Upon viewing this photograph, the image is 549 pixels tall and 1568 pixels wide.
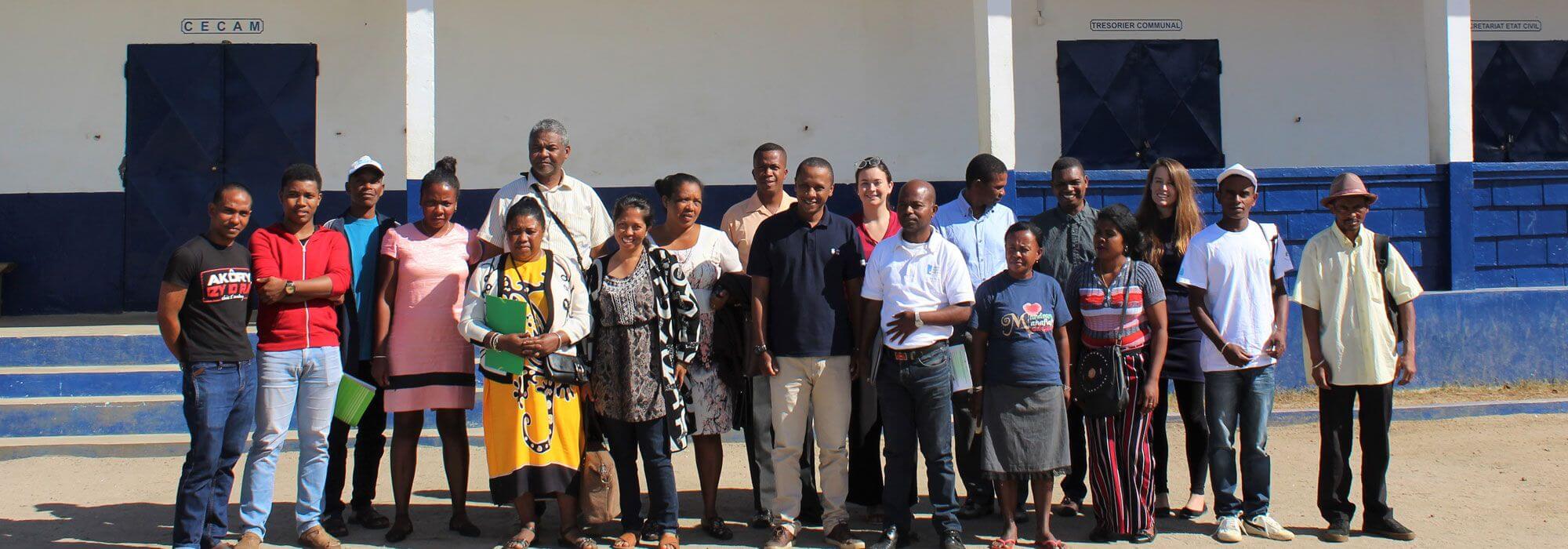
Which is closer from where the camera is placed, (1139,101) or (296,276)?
(296,276)

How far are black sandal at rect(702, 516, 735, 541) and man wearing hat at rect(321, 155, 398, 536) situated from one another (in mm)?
1426

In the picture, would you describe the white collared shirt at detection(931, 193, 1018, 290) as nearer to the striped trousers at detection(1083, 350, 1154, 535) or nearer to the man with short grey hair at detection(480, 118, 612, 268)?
the striped trousers at detection(1083, 350, 1154, 535)

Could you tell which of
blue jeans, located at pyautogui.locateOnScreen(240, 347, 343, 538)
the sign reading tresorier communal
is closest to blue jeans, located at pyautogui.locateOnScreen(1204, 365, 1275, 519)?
blue jeans, located at pyautogui.locateOnScreen(240, 347, 343, 538)

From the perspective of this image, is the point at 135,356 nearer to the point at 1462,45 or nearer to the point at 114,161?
the point at 114,161

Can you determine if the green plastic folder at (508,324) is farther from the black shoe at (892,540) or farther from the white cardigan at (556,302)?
the black shoe at (892,540)

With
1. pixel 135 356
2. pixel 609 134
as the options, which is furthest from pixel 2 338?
pixel 609 134

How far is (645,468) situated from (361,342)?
137 cm

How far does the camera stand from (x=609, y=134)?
910cm

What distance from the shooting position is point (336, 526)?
204 inches

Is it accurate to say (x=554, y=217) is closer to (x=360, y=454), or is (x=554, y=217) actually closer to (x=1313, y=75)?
(x=360, y=454)

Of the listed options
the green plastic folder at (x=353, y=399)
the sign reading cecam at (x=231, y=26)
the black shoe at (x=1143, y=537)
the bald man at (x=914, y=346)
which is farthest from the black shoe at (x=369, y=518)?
the sign reading cecam at (x=231, y=26)

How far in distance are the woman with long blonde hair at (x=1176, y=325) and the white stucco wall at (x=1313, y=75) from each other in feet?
15.1

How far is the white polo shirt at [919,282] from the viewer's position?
476cm

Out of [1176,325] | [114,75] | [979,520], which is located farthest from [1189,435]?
[114,75]
